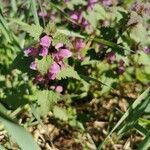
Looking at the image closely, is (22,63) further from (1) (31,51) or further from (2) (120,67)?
(2) (120,67)

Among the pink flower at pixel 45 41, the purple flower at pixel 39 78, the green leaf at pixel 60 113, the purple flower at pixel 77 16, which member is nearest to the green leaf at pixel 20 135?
the pink flower at pixel 45 41

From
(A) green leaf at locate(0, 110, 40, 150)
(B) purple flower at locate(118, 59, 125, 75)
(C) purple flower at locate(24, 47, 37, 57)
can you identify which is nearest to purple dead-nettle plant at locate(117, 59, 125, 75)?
(B) purple flower at locate(118, 59, 125, 75)

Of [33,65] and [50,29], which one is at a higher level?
[50,29]

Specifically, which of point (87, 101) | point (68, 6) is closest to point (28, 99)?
point (87, 101)

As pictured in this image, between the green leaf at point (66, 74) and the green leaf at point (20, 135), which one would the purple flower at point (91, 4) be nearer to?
the green leaf at point (66, 74)

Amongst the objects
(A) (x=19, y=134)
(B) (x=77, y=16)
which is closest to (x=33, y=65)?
(A) (x=19, y=134)
